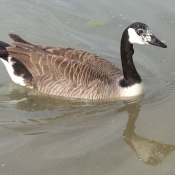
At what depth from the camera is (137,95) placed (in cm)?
691

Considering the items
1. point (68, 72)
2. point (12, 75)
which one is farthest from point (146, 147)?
point (12, 75)

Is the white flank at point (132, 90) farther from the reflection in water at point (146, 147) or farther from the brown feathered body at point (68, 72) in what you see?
the reflection in water at point (146, 147)

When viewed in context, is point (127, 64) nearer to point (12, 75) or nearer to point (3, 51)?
point (12, 75)

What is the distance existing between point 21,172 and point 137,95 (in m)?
2.71

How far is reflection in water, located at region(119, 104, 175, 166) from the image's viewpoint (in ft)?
17.2

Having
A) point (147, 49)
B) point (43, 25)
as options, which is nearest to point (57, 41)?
point (43, 25)

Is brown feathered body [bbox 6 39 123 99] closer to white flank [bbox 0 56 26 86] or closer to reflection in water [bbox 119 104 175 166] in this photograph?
white flank [bbox 0 56 26 86]

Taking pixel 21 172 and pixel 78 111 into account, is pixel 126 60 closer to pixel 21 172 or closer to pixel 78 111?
pixel 78 111

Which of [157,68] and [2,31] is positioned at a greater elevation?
[157,68]

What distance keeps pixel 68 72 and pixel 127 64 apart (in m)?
1.01

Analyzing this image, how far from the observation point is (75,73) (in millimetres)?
6789

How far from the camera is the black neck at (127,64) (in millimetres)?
6574

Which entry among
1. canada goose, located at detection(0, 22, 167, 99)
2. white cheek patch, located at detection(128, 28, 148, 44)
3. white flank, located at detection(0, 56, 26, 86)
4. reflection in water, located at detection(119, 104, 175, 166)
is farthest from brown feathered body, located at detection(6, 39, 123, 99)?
reflection in water, located at detection(119, 104, 175, 166)

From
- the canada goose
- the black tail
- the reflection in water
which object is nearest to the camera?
the reflection in water
